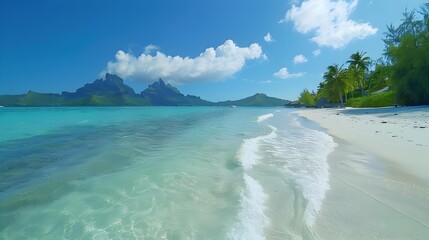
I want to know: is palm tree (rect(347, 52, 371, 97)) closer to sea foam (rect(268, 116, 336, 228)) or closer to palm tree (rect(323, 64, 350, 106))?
palm tree (rect(323, 64, 350, 106))

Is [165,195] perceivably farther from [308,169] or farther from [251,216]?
[308,169]

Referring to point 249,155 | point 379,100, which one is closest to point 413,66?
point 379,100

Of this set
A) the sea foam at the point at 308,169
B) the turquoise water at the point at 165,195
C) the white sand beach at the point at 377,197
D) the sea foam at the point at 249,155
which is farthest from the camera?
the sea foam at the point at 249,155

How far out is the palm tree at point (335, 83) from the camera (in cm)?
5428

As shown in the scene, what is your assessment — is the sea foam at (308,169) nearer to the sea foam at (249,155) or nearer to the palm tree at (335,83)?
the sea foam at (249,155)

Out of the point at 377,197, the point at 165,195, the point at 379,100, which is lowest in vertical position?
the point at 165,195

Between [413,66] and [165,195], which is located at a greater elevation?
[413,66]

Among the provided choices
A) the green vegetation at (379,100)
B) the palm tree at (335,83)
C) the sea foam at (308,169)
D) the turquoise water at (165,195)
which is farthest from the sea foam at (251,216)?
the palm tree at (335,83)

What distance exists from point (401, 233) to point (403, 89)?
100 feet

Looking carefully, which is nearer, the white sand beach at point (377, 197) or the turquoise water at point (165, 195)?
the white sand beach at point (377, 197)

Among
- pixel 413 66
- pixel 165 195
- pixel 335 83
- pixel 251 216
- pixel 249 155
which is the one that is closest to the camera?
pixel 251 216

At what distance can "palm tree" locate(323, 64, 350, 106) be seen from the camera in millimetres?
54281

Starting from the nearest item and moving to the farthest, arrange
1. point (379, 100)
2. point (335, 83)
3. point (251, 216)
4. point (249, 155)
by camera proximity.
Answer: point (251, 216), point (249, 155), point (379, 100), point (335, 83)

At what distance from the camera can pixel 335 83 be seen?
183 feet
